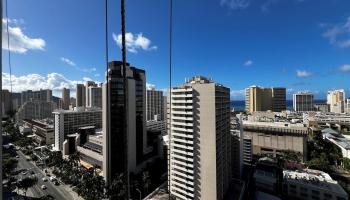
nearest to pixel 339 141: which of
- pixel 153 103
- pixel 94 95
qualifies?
pixel 153 103

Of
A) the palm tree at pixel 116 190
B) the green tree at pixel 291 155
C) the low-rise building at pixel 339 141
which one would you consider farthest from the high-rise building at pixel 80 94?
the low-rise building at pixel 339 141

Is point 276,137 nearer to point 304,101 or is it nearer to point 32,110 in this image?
point 304,101

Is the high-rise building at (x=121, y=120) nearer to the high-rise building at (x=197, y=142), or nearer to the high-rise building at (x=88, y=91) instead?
the high-rise building at (x=197, y=142)

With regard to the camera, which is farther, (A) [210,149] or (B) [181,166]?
(B) [181,166]

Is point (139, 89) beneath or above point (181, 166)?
above

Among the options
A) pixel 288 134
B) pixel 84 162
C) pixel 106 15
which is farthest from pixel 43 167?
pixel 288 134

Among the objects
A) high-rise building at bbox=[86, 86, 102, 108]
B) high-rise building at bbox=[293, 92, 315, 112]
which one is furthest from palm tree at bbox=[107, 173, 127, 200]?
high-rise building at bbox=[293, 92, 315, 112]

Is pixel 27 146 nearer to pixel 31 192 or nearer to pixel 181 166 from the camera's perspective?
pixel 31 192

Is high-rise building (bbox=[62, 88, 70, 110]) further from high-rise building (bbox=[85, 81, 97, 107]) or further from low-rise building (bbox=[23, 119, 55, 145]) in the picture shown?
low-rise building (bbox=[23, 119, 55, 145])
